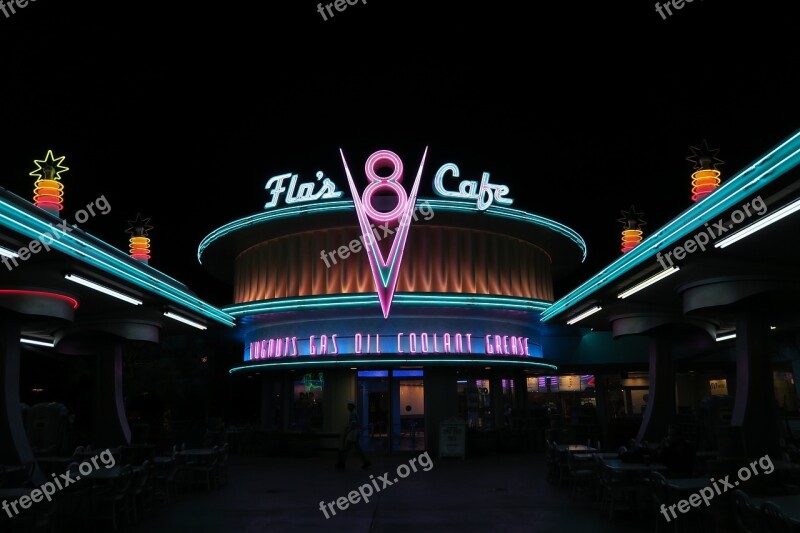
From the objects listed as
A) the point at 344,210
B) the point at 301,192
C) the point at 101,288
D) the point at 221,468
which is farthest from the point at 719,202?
the point at 301,192

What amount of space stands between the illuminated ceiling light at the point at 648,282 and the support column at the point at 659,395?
422cm

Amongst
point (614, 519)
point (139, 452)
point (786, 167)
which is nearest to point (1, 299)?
point (139, 452)

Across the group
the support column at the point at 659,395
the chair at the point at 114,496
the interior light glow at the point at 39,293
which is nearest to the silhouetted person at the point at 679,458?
the support column at the point at 659,395

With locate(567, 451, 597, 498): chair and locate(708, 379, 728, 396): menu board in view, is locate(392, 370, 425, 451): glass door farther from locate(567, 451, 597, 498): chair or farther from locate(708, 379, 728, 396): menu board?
locate(708, 379, 728, 396): menu board

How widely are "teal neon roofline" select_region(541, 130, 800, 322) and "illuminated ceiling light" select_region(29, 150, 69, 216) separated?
13047 mm

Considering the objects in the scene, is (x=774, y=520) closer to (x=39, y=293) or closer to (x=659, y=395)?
(x=39, y=293)

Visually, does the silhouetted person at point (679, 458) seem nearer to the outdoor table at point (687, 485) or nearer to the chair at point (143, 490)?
the outdoor table at point (687, 485)

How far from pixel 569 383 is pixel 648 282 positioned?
21.2 metres

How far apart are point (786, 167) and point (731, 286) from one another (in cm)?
648

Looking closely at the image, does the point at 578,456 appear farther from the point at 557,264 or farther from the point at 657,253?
the point at 557,264

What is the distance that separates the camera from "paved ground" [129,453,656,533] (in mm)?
10930

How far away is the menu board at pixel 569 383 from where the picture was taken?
35.0 m

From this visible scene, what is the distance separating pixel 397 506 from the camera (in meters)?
12.8

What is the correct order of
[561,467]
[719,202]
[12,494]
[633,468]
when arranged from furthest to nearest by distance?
1. [561,467]
2. [633,468]
3. [719,202]
4. [12,494]
